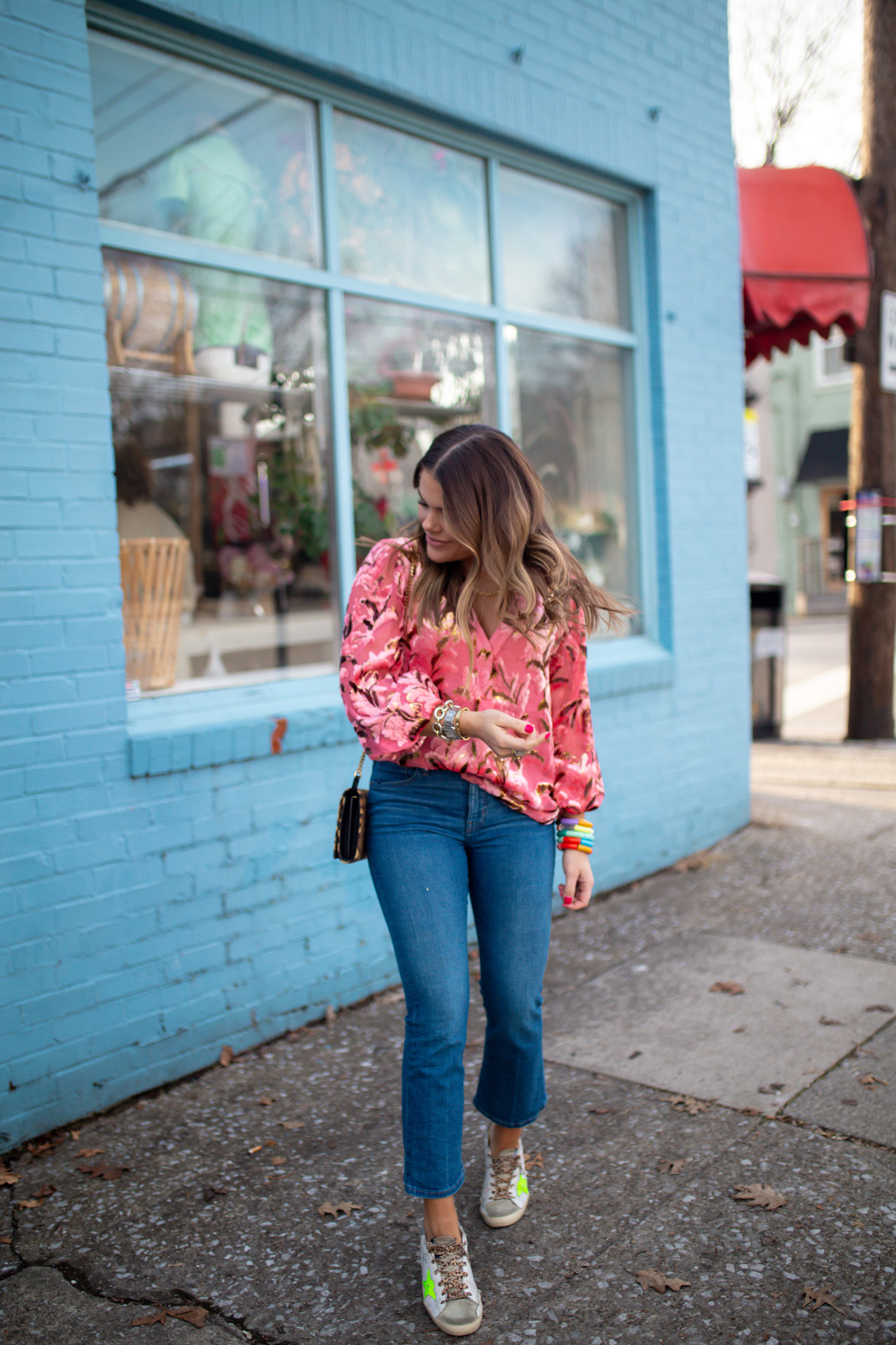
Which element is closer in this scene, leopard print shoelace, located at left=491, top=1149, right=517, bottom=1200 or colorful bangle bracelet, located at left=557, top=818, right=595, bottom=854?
colorful bangle bracelet, located at left=557, top=818, right=595, bottom=854

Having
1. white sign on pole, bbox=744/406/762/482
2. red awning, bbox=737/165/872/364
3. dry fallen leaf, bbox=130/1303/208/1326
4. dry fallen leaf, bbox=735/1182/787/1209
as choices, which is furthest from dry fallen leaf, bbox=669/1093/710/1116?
white sign on pole, bbox=744/406/762/482

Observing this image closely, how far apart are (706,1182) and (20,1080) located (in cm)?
193

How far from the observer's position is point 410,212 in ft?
16.3

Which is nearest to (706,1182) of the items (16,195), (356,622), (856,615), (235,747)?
(356,622)

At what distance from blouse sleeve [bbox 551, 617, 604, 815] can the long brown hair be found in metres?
0.06

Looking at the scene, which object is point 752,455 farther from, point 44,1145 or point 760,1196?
point 44,1145

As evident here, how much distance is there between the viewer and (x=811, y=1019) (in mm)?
3902

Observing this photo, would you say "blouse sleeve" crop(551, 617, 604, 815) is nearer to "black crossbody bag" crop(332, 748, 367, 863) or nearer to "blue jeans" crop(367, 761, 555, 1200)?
"blue jeans" crop(367, 761, 555, 1200)

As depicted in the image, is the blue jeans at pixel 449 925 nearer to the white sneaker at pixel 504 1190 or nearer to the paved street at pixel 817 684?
the white sneaker at pixel 504 1190

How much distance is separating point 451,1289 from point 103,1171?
3.83 ft

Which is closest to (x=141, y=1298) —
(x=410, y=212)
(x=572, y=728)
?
(x=572, y=728)

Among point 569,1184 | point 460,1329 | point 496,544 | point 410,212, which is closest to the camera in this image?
point 460,1329

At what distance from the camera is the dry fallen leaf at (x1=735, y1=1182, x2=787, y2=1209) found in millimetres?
2799

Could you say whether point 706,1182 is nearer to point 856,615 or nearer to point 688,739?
point 688,739
